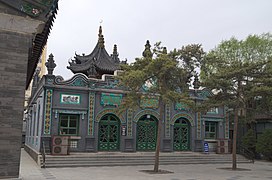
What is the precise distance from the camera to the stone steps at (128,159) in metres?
15.1

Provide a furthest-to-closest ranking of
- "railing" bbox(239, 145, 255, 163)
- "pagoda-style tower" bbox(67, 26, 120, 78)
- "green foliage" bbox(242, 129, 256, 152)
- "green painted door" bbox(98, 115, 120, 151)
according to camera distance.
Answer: "pagoda-style tower" bbox(67, 26, 120, 78), "green foliage" bbox(242, 129, 256, 152), "railing" bbox(239, 145, 255, 163), "green painted door" bbox(98, 115, 120, 151)

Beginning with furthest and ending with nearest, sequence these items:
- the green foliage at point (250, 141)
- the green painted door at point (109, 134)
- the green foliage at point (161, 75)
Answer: the green foliage at point (250, 141), the green painted door at point (109, 134), the green foliage at point (161, 75)

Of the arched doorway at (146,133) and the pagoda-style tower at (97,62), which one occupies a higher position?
the pagoda-style tower at (97,62)

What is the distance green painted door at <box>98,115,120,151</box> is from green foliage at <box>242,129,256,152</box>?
30.8 feet

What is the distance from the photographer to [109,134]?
61.8 ft

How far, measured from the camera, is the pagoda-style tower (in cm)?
2230

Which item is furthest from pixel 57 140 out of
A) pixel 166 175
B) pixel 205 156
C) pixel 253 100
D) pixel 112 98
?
pixel 253 100

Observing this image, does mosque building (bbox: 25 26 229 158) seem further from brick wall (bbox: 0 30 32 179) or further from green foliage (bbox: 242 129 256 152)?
brick wall (bbox: 0 30 32 179)

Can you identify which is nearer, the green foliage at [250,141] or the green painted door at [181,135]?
the green painted door at [181,135]

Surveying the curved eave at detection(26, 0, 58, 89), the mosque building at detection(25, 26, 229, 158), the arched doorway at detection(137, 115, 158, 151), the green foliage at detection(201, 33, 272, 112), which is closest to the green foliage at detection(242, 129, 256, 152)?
the mosque building at detection(25, 26, 229, 158)

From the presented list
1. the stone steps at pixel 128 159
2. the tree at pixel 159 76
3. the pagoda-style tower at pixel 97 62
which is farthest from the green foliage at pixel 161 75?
the pagoda-style tower at pixel 97 62

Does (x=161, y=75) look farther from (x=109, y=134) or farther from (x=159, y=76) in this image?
(x=109, y=134)

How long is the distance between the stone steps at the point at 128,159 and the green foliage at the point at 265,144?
1.49 metres

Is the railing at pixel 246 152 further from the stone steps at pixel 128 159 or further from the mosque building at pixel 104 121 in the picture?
the mosque building at pixel 104 121
